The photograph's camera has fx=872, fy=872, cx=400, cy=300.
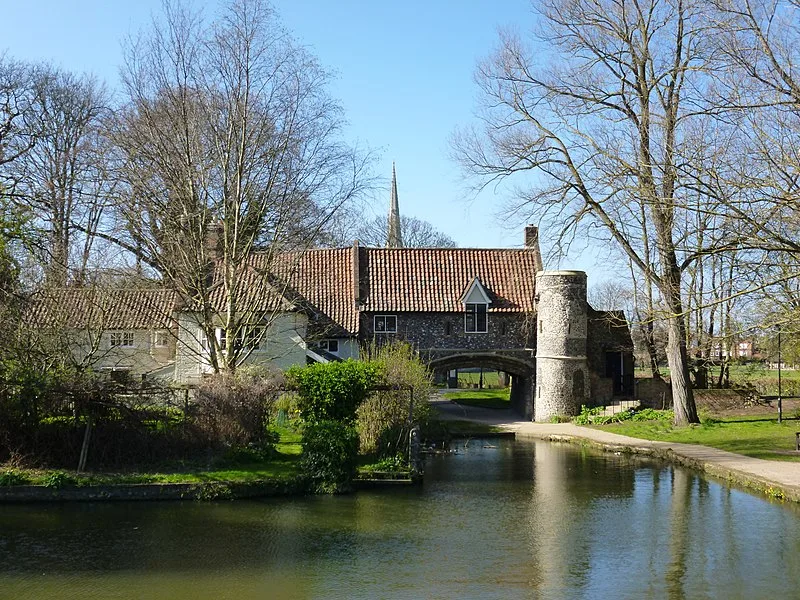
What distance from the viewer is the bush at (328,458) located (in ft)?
58.3

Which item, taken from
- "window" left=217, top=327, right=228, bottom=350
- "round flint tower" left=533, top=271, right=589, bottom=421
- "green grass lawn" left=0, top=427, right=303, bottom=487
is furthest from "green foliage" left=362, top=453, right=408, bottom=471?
"round flint tower" left=533, top=271, right=589, bottom=421

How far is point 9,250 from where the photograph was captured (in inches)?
715

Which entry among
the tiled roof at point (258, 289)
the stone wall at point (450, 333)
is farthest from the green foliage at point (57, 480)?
the stone wall at point (450, 333)

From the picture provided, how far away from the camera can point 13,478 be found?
16.5 m

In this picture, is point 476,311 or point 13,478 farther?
point 476,311

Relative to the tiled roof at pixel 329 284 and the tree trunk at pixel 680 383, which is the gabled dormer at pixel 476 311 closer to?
the tiled roof at pixel 329 284

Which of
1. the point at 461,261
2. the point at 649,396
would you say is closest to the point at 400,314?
the point at 461,261

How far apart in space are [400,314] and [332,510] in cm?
1998

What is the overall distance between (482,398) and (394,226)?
21.0 meters

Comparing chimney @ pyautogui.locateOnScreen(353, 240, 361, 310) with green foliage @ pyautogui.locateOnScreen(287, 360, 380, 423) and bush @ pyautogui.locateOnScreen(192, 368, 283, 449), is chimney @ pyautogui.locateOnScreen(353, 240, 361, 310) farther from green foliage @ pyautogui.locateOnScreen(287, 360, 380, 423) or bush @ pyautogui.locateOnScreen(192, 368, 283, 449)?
green foliage @ pyautogui.locateOnScreen(287, 360, 380, 423)

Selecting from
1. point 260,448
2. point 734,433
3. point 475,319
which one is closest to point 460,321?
point 475,319

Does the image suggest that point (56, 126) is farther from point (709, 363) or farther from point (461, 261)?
point (709, 363)

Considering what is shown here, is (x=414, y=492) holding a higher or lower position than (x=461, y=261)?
lower

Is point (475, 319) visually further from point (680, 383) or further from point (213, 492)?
point (213, 492)
